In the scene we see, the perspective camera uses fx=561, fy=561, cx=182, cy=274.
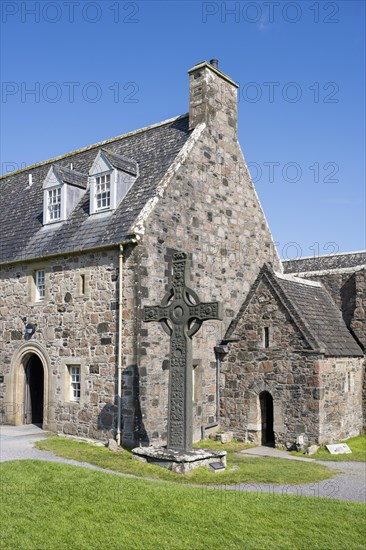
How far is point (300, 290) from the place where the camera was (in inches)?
761

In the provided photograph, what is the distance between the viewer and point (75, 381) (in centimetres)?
1775

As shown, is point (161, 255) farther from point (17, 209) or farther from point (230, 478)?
point (17, 209)

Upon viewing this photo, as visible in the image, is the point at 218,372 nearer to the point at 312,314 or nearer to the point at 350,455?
the point at 312,314

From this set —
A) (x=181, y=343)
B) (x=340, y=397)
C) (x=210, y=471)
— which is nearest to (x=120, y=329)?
(x=181, y=343)

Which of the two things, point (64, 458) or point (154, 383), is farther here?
point (154, 383)

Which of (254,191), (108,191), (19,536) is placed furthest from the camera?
(254,191)

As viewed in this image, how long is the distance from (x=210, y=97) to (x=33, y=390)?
40.0 feet

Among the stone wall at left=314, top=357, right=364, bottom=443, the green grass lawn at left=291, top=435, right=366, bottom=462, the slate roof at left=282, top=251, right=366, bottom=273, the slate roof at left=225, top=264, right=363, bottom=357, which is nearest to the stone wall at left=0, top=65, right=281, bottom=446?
the slate roof at left=225, top=264, right=363, bottom=357

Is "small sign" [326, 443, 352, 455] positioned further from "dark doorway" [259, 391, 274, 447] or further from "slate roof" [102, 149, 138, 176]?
"slate roof" [102, 149, 138, 176]

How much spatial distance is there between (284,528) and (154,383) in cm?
777

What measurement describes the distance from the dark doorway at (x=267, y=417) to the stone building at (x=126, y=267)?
0.79m

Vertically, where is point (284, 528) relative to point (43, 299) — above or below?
below

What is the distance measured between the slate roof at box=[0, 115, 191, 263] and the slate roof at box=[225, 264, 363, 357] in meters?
4.71

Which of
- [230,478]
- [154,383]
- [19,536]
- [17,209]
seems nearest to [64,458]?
[154,383]
